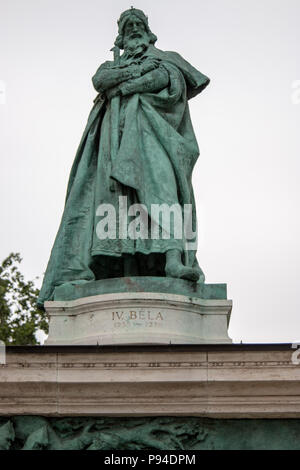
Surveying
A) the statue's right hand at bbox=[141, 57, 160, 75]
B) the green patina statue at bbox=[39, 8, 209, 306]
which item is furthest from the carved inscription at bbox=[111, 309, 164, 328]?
the statue's right hand at bbox=[141, 57, 160, 75]

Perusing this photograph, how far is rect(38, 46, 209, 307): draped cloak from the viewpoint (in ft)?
44.7

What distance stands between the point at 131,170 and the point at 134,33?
8.08 feet

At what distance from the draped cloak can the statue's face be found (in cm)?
24

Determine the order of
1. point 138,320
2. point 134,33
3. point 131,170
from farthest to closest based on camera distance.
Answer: point 134,33
point 131,170
point 138,320

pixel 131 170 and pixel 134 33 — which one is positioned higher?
pixel 134 33

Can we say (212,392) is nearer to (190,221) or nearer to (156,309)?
(156,309)

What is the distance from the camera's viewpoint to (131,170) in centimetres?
1370

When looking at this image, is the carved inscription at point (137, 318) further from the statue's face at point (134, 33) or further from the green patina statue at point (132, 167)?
the statue's face at point (134, 33)

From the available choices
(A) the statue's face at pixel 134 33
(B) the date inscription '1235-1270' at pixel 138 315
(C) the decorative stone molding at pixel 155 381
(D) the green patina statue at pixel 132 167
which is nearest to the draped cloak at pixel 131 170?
(D) the green patina statue at pixel 132 167

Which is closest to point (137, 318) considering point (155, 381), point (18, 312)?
point (155, 381)

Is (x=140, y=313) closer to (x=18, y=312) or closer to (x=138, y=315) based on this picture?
(x=138, y=315)

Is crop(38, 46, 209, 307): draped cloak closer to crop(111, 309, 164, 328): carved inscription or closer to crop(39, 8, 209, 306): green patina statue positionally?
crop(39, 8, 209, 306): green patina statue

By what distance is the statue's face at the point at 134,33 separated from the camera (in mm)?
15086

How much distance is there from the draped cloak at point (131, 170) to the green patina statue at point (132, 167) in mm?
13
